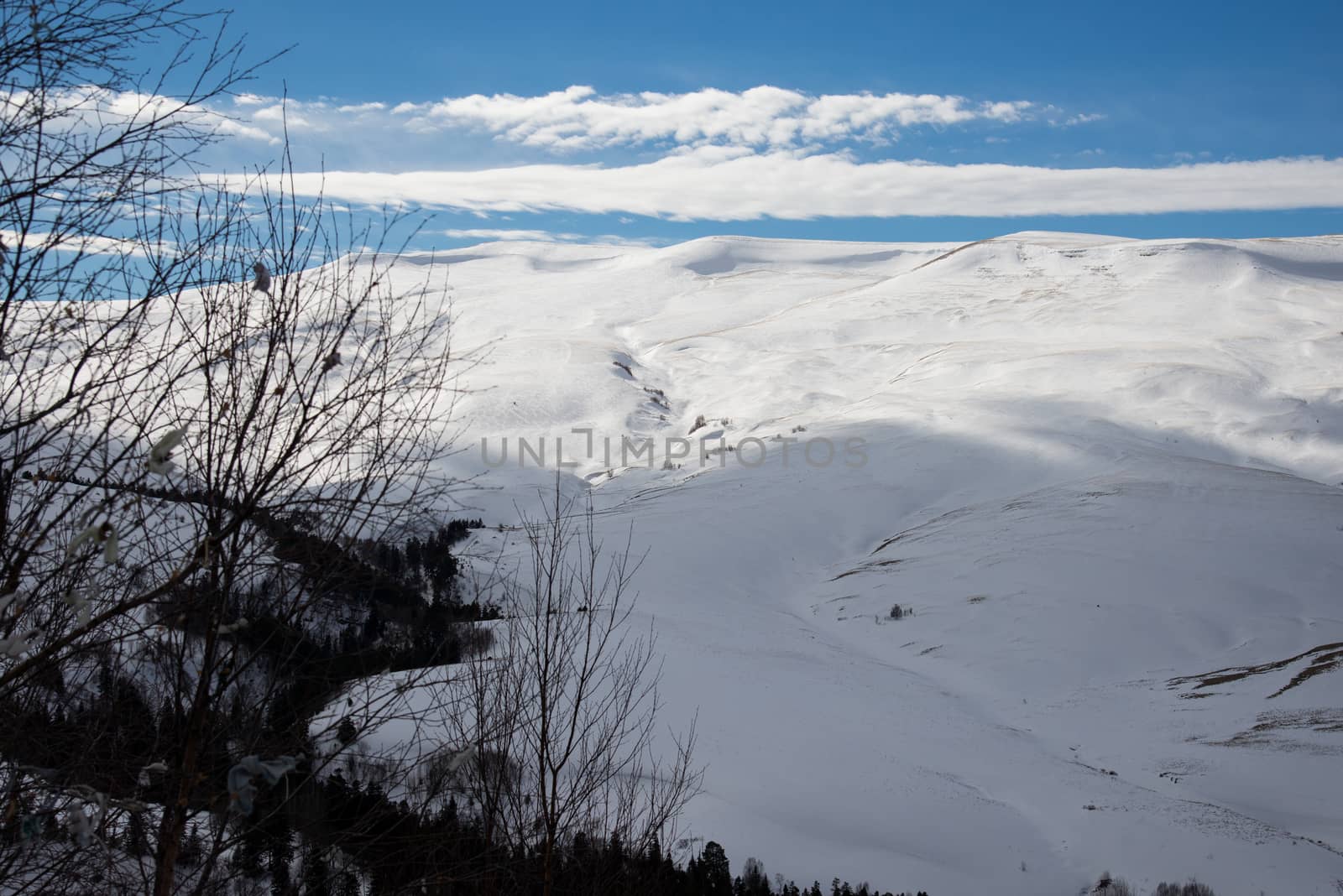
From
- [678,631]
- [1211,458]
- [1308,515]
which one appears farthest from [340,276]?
[1211,458]

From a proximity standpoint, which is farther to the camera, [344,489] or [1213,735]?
[1213,735]

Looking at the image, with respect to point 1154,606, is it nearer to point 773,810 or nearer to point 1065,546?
point 1065,546

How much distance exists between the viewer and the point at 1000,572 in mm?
32812

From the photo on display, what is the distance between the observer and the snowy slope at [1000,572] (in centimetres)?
1642

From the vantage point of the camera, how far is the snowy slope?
53.9 feet

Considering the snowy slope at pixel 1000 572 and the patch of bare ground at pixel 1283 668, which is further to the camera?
the patch of bare ground at pixel 1283 668

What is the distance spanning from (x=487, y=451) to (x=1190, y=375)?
1811 inches

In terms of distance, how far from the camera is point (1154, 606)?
95.8 ft

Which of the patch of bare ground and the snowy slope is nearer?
the snowy slope

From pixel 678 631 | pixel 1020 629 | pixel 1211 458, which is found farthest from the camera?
pixel 1211 458

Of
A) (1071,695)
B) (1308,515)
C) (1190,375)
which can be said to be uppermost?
(1190,375)

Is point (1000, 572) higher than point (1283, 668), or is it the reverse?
point (1000, 572)

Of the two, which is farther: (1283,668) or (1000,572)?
(1000,572)

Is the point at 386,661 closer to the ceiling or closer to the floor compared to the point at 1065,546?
closer to the ceiling
